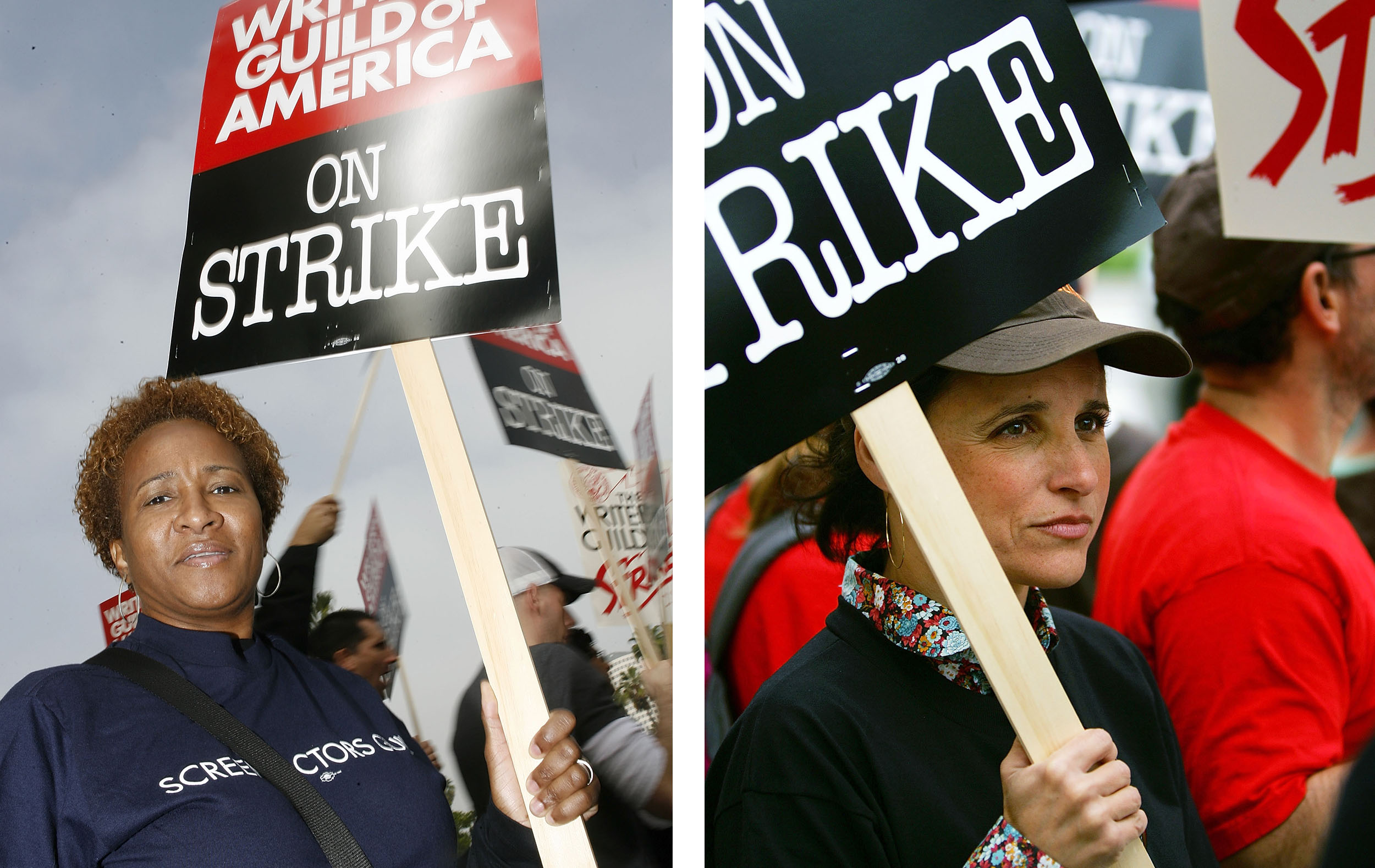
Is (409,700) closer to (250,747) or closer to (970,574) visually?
(250,747)

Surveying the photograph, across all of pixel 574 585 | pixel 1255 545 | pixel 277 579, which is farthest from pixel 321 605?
pixel 1255 545

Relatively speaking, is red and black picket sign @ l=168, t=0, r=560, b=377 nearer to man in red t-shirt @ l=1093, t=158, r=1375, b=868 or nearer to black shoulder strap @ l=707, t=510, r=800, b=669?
black shoulder strap @ l=707, t=510, r=800, b=669

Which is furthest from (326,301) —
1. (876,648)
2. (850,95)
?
(876,648)

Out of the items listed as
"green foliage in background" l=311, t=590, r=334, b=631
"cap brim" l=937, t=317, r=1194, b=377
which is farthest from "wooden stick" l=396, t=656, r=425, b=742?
"cap brim" l=937, t=317, r=1194, b=377

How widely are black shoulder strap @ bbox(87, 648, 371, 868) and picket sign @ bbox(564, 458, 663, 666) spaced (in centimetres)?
44

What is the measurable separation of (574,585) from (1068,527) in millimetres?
639

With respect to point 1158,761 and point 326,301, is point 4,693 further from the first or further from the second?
point 1158,761

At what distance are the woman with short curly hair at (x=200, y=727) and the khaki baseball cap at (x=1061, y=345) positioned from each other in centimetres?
71

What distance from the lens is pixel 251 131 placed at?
1.54 m

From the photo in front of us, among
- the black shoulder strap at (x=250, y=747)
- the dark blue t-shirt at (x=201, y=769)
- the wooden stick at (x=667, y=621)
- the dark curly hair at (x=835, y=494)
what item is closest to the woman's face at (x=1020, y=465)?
the dark curly hair at (x=835, y=494)

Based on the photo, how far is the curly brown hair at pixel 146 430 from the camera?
1429mm

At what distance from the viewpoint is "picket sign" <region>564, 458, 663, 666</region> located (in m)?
1.36

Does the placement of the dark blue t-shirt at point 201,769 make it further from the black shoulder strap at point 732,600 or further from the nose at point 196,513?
the black shoulder strap at point 732,600

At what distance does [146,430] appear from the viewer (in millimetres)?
1440
